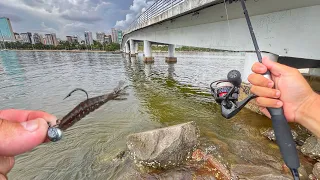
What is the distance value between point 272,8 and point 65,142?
8634 mm

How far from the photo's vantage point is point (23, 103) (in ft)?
32.5

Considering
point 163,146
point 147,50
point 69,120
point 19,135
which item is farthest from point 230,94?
point 147,50

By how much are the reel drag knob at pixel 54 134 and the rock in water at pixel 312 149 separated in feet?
18.8

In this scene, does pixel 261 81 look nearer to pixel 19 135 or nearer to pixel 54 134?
pixel 54 134

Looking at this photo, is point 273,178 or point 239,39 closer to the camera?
point 273,178

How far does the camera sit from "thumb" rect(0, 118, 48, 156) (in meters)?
1.09

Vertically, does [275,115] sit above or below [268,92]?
below

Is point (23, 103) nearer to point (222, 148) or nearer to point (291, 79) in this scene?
point (222, 148)

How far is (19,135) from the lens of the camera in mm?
1142

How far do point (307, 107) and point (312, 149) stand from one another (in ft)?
12.5

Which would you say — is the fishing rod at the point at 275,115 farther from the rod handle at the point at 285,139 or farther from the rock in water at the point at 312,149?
the rock in water at the point at 312,149

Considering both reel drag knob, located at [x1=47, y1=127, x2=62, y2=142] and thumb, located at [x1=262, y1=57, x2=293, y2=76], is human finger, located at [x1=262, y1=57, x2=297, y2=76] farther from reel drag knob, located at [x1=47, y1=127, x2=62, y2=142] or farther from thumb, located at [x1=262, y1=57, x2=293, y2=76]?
reel drag knob, located at [x1=47, y1=127, x2=62, y2=142]

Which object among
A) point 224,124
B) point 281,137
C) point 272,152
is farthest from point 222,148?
point 281,137

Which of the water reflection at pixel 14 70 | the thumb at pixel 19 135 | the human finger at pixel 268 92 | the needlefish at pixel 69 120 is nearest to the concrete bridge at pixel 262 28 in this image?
the human finger at pixel 268 92
